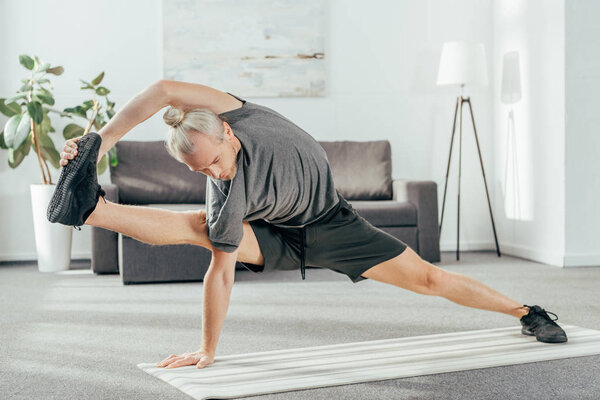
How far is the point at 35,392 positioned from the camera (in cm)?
218

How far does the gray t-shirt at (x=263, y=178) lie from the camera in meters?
2.21

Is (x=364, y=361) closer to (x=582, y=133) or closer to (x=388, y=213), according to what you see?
(x=388, y=213)

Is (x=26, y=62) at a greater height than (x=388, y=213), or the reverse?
(x=26, y=62)

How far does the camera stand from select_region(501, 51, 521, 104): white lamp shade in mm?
5586

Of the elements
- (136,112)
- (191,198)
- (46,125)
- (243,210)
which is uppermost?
(46,125)

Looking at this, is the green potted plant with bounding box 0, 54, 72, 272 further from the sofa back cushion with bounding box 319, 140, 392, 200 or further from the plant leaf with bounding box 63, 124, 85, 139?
the sofa back cushion with bounding box 319, 140, 392, 200

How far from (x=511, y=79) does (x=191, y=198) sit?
2.57m

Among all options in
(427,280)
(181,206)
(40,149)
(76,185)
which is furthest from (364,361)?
(40,149)

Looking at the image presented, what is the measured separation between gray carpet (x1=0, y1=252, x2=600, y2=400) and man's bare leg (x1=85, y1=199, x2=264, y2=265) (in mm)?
444

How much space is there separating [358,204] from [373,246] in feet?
7.96

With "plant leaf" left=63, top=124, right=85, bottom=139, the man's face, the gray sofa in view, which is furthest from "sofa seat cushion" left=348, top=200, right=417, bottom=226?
the man's face

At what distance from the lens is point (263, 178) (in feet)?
7.38

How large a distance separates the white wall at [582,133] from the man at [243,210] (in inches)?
92.1

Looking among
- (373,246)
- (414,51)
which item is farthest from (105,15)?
(373,246)
